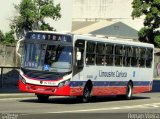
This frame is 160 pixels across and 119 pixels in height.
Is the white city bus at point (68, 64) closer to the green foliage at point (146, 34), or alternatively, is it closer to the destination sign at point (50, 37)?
the destination sign at point (50, 37)

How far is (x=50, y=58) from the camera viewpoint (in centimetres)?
2327

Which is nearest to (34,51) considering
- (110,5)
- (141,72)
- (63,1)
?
(141,72)

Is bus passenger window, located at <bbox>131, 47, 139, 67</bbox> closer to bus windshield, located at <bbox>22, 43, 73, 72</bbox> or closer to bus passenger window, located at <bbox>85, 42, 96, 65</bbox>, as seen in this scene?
bus passenger window, located at <bbox>85, 42, 96, 65</bbox>

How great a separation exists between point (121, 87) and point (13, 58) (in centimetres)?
1719

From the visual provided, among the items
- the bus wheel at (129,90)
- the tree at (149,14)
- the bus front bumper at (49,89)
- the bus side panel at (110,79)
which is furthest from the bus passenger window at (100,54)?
the tree at (149,14)

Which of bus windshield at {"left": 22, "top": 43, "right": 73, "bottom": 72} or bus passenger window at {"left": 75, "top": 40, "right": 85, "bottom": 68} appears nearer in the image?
bus windshield at {"left": 22, "top": 43, "right": 73, "bottom": 72}

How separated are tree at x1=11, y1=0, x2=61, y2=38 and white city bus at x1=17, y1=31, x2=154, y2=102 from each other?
3834 cm

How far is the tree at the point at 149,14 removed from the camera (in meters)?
67.4

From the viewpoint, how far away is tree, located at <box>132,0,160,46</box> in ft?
221

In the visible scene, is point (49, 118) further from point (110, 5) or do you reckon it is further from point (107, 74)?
point (110, 5)

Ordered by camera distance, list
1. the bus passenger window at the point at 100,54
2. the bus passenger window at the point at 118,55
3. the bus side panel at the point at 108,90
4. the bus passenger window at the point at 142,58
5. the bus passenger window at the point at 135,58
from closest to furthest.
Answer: the bus passenger window at the point at 100,54, the bus side panel at the point at 108,90, the bus passenger window at the point at 118,55, the bus passenger window at the point at 135,58, the bus passenger window at the point at 142,58

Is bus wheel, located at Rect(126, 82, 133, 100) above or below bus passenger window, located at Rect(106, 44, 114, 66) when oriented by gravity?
below

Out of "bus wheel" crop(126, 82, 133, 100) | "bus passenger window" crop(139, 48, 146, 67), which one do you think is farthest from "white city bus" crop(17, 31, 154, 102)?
"bus passenger window" crop(139, 48, 146, 67)

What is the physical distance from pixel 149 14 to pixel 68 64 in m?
44.8
